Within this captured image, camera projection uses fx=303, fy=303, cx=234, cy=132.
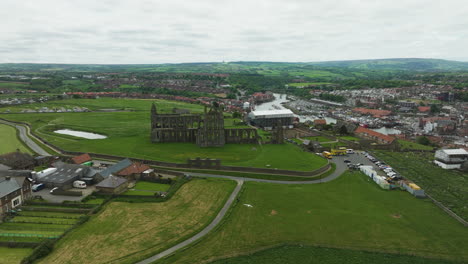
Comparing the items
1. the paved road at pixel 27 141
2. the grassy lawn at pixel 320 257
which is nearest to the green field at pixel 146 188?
the grassy lawn at pixel 320 257

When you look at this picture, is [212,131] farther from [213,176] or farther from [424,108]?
[424,108]

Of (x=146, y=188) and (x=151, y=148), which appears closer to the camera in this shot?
(x=146, y=188)

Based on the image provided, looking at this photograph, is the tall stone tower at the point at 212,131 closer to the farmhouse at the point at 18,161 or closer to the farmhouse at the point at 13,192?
the farmhouse at the point at 18,161

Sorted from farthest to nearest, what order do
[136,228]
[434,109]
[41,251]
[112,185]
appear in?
[434,109] → [112,185] → [136,228] → [41,251]

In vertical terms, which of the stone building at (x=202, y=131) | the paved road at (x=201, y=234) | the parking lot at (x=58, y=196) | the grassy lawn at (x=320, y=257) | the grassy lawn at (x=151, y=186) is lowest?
the grassy lawn at (x=320, y=257)

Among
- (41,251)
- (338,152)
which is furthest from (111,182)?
A: (338,152)

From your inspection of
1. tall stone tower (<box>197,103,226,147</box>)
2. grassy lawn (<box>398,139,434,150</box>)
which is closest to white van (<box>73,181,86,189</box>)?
Result: tall stone tower (<box>197,103,226,147</box>)

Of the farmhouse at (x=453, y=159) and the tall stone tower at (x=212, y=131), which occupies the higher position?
the tall stone tower at (x=212, y=131)
